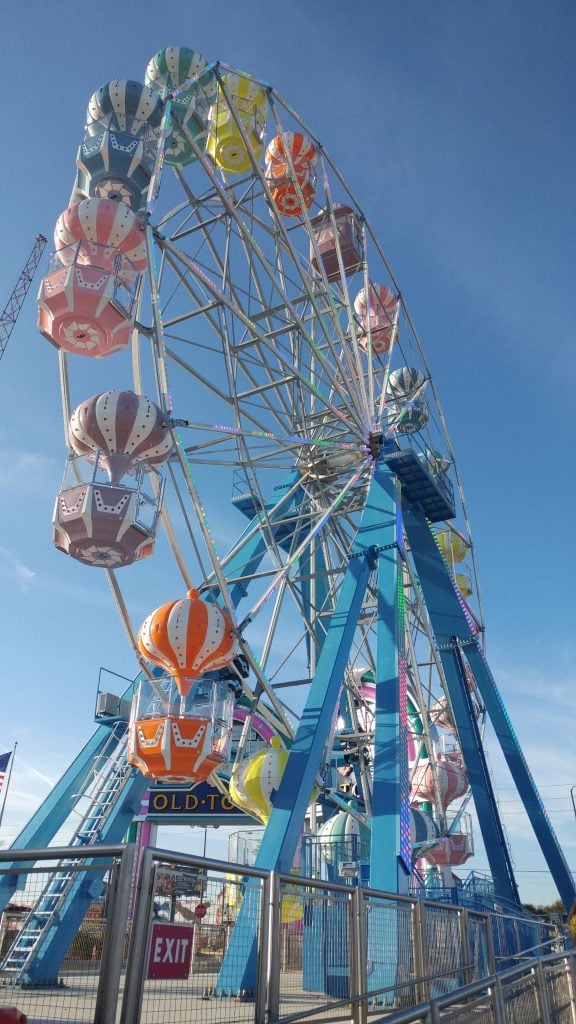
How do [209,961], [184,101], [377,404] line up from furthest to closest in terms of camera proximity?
1. [377,404]
2. [184,101]
3. [209,961]

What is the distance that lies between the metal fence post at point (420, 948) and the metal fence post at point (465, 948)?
99 cm

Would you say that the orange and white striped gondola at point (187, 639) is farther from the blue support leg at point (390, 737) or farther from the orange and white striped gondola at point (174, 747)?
the blue support leg at point (390, 737)

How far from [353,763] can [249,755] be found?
28.2ft

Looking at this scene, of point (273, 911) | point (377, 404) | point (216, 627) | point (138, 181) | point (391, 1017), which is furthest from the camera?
point (377, 404)

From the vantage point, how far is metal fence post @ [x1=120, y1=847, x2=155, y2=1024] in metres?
3.32

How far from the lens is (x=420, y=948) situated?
245 inches

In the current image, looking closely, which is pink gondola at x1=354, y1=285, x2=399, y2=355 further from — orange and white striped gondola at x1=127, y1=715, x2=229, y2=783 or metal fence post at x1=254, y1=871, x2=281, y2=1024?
metal fence post at x1=254, y1=871, x2=281, y2=1024

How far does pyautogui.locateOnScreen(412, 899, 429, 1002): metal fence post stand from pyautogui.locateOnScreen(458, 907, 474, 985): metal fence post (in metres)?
0.99

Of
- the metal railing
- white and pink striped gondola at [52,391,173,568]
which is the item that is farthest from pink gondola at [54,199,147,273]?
the metal railing

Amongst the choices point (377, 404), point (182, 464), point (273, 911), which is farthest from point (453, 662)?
point (273, 911)

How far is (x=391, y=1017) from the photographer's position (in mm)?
2879

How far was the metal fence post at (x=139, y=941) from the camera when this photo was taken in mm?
3324

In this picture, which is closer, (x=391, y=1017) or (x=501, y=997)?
(x=391, y=1017)

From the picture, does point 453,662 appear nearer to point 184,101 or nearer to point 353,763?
point 353,763
